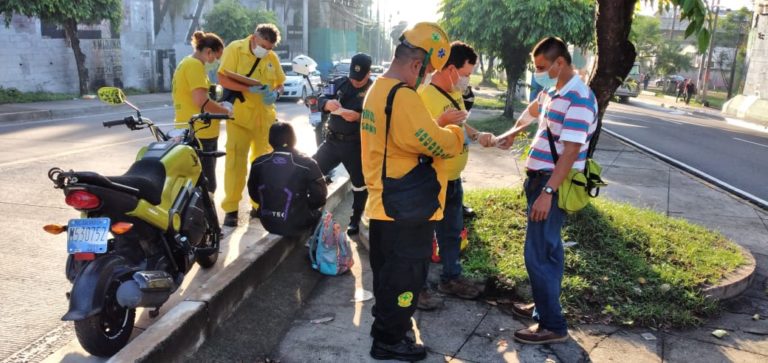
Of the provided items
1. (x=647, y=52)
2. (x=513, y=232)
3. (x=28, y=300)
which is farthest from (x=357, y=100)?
(x=647, y=52)

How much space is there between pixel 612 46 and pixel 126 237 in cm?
393

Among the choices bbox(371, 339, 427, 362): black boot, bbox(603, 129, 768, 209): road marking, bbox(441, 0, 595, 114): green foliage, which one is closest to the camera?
bbox(371, 339, 427, 362): black boot

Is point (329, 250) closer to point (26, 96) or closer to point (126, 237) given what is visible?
point (126, 237)

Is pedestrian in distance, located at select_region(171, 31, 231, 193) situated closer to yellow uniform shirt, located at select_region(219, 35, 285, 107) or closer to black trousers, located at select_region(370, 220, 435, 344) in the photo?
yellow uniform shirt, located at select_region(219, 35, 285, 107)

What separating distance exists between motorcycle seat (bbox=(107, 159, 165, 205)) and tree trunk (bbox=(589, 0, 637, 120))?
3.45 meters

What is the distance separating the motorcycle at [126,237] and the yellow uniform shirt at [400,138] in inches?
48.7

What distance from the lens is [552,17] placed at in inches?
517

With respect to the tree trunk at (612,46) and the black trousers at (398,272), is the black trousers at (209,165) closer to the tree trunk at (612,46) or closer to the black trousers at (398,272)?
the black trousers at (398,272)

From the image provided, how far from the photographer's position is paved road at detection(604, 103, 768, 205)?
1023 cm

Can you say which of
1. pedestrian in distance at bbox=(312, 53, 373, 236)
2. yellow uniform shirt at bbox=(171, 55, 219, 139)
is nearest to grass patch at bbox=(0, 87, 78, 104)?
yellow uniform shirt at bbox=(171, 55, 219, 139)

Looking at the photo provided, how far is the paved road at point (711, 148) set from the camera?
10227 mm

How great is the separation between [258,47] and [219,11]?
83.2 ft

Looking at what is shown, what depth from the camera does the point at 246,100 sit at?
522cm

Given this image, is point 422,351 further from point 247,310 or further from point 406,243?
point 247,310
